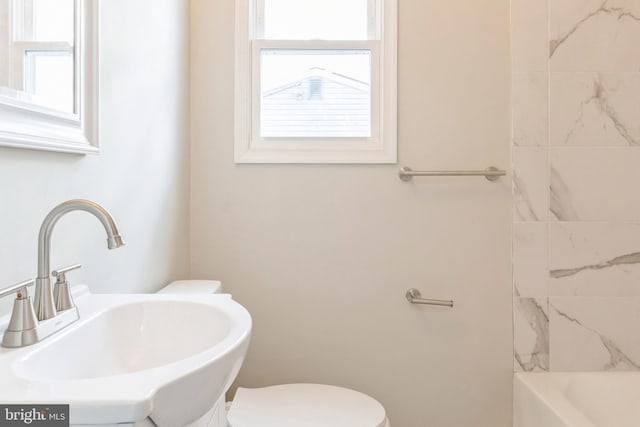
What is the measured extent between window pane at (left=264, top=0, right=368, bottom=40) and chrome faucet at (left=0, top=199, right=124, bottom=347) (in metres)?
1.40

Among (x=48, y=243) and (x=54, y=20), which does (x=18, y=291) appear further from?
(x=54, y=20)

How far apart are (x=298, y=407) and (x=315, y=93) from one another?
48.5 inches

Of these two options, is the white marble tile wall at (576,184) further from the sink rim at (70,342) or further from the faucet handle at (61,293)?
the faucet handle at (61,293)

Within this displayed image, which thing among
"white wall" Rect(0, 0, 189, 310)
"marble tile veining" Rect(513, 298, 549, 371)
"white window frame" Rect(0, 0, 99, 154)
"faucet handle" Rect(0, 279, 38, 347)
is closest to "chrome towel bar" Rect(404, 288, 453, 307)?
"marble tile veining" Rect(513, 298, 549, 371)

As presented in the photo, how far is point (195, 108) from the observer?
184cm

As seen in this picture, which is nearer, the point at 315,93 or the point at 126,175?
the point at 126,175

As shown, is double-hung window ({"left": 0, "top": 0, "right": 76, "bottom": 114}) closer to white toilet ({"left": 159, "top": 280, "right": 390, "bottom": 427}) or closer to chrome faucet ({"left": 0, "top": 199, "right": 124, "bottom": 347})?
chrome faucet ({"left": 0, "top": 199, "right": 124, "bottom": 347})

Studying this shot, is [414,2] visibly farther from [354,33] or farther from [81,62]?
[81,62]

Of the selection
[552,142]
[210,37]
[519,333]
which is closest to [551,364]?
[519,333]

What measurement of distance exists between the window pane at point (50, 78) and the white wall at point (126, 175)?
0.37 feet

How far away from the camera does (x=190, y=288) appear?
1.54 metres

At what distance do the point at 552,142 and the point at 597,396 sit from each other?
1.02 metres

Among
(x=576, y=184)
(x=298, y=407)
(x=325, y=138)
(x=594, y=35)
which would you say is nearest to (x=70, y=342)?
(x=298, y=407)

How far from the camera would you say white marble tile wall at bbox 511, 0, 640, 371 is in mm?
1803
